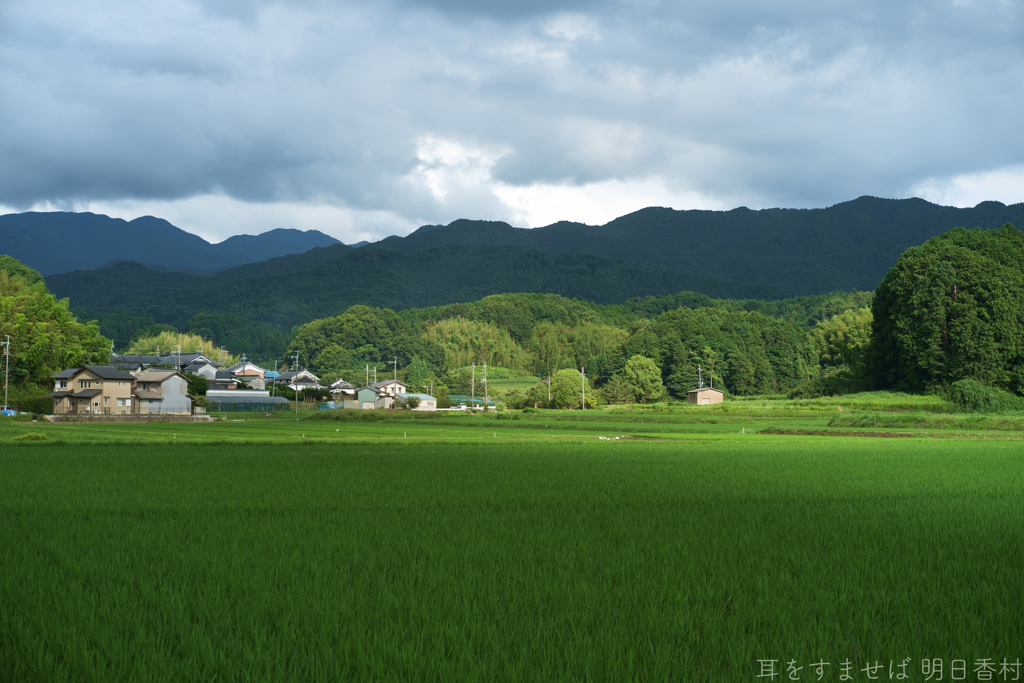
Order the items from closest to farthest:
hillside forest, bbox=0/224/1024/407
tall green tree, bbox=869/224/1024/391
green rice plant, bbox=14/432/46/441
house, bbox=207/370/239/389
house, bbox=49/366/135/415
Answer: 1. green rice plant, bbox=14/432/46/441
2. tall green tree, bbox=869/224/1024/391
3. house, bbox=49/366/135/415
4. hillside forest, bbox=0/224/1024/407
5. house, bbox=207/370/239/389

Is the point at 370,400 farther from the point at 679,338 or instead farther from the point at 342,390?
the point at 679,338

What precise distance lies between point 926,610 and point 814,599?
32.0 inches

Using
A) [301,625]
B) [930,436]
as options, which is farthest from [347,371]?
[301,625]

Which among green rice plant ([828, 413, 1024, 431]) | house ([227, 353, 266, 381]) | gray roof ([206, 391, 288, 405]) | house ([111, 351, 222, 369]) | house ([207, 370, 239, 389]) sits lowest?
green rice plant ([828, 413, 1024, 431])

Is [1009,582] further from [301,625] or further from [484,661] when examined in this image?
[301,625]

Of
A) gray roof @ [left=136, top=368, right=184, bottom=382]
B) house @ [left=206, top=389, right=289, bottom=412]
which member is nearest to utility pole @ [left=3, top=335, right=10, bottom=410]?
gray roof @ [left=136, top=368, right=184, bottom=382]

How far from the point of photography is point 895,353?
6234cm

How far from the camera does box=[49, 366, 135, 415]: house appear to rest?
56500 mm

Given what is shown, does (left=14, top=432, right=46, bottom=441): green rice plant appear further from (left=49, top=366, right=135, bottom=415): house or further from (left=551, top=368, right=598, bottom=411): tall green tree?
(left=551, top=368, right=598, bottom=411): tall green tree

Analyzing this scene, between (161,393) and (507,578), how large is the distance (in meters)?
62.5

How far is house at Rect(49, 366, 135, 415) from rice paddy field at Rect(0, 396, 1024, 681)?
4545 cm

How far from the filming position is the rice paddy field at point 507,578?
4.78m

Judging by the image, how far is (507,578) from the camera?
6.86 meters

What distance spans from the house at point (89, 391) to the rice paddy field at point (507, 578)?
45.5m
